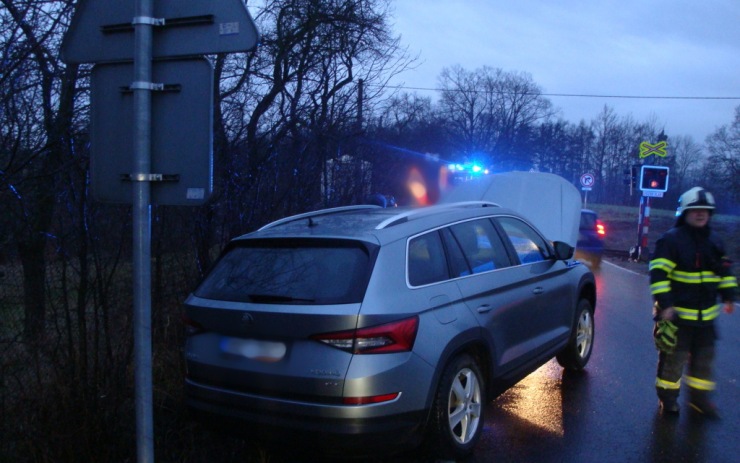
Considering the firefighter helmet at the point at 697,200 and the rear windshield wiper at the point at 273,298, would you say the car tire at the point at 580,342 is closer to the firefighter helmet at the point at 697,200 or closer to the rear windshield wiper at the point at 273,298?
the firefighter helmet at the point at 697,200

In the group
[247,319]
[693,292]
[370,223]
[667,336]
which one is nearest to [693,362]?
[667,336]

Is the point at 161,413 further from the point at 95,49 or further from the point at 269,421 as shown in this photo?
the point at 95,49

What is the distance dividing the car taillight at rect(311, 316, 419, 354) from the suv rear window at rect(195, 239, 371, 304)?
0.20m

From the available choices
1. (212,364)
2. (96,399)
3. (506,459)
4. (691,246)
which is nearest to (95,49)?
(212,364)

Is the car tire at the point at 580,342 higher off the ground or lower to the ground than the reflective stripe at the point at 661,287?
lower

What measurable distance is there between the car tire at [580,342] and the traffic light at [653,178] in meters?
15.1

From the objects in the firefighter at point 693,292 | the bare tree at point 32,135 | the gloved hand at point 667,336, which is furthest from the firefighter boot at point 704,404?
the bare tree at point 32,135

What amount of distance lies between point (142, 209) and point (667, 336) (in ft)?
14.3

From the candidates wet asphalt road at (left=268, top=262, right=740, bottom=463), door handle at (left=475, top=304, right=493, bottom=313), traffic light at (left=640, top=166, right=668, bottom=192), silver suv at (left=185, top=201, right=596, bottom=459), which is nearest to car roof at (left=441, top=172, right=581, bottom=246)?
wet asphalt road at (left=268, top=262, right=740, bottom=463)

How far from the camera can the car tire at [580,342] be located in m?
6.47

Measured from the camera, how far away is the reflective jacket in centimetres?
509

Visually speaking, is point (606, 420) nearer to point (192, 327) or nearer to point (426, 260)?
point (426, 260)

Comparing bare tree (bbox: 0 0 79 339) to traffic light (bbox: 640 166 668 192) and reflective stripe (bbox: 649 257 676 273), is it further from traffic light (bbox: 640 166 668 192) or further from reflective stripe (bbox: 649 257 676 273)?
traffic light (bbox: 640 166 668 192)

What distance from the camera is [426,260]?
4367 millimetres
